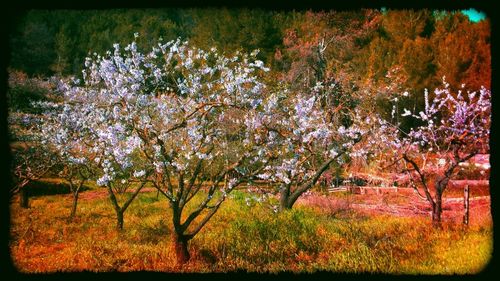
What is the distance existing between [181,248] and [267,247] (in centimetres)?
161

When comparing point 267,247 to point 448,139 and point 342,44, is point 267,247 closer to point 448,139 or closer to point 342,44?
point 448,139

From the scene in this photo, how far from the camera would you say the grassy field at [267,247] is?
579 cm

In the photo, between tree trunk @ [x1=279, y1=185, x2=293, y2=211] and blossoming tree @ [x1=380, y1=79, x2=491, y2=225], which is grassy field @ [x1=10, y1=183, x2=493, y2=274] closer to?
blossoming tree @ [x1=380, y1=79, x2=491, y2=225]

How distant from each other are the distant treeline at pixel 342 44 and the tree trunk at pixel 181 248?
1130 cm

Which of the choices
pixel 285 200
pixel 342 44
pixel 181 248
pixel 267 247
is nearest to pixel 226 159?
pixel 267 247

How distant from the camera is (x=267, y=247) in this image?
684 cm

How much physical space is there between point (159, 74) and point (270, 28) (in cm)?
1583

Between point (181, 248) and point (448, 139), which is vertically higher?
point (448, 139)

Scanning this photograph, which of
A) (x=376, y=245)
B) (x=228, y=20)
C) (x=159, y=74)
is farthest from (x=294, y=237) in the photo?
(x=228, y=20)

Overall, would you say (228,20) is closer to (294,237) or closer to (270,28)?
(270,28)

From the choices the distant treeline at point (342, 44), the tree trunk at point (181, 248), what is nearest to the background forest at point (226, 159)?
the tree trunk at point (181, 248)

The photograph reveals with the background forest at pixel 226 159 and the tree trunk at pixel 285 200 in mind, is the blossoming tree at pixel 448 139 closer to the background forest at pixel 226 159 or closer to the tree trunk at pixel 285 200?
the background forest at pixel 226 159

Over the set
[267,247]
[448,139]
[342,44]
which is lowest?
[267,247]

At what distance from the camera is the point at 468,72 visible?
2170 cm
